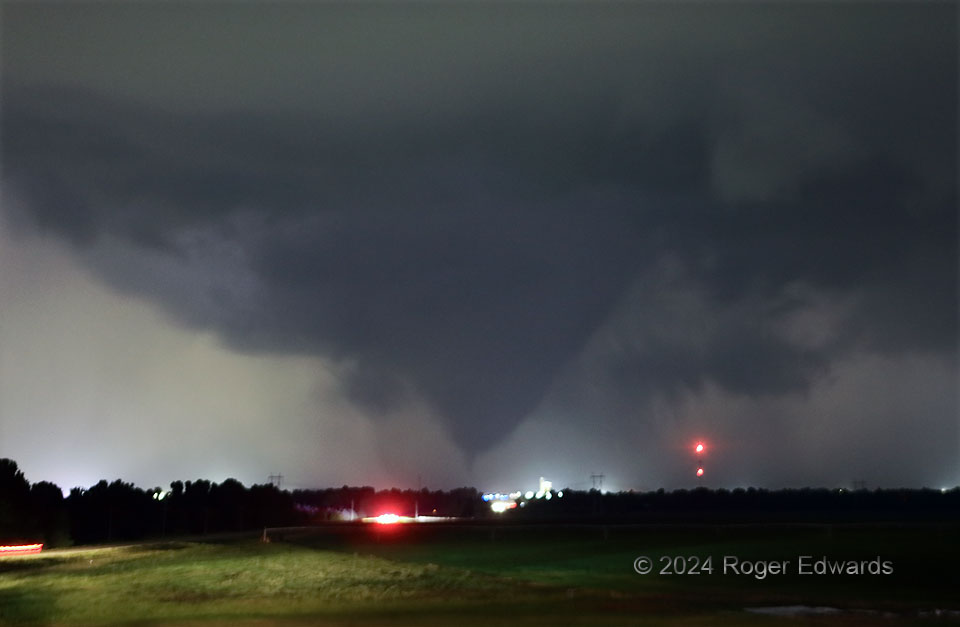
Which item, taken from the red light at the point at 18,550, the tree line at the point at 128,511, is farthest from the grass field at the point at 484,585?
the tree line at the point at 128,511

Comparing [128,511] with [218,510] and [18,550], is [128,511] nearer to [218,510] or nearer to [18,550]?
[218,510]

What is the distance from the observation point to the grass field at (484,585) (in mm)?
26531

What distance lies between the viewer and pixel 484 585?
33562 mm

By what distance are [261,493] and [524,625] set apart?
347ft

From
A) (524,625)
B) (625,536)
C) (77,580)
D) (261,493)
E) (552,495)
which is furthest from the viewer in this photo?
(552,495)

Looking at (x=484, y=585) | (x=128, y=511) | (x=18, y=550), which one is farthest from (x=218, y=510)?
(x=484, y=585)

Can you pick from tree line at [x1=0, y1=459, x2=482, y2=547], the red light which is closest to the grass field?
the red light

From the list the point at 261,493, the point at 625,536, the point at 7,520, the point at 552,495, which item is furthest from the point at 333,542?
the point at 552,495

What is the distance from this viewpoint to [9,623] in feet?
88.3

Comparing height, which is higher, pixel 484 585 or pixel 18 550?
pixel 18 550

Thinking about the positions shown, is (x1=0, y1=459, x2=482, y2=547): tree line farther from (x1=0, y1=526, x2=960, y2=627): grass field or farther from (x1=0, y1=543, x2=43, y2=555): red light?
(x1=0, y1=526, x2=960, y2=627): grass field

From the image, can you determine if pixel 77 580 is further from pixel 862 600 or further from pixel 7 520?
pixel 7 520

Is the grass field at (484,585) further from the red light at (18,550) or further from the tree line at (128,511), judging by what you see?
the tree line at (128,511)

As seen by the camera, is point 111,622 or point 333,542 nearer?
point 111,622
